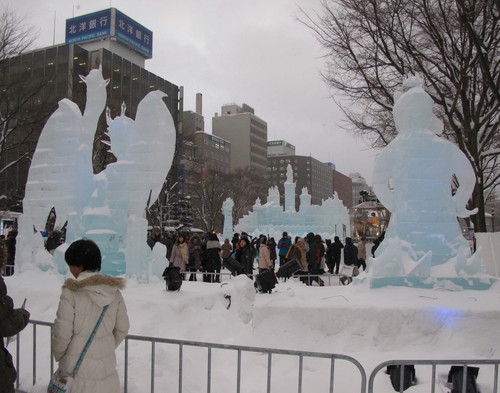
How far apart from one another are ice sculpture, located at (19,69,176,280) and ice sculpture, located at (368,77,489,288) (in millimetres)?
4698

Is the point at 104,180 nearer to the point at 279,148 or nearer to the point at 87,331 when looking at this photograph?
the point at 87,331

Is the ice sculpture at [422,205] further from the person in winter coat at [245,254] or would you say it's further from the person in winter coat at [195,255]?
the person in winter coat at [195,255]

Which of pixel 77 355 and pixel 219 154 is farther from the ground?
pixel 219 154

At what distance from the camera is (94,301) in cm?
327

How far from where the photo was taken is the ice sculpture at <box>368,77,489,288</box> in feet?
29.0

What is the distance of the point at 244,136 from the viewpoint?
9456cm

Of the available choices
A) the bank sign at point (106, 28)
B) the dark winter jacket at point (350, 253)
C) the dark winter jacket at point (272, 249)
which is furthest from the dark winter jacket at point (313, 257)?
the bank sign at point (106, 28)

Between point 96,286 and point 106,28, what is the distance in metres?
54.7

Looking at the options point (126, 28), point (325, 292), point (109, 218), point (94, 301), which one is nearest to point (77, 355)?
point (94, 301)

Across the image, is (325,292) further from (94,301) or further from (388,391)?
(94,301)

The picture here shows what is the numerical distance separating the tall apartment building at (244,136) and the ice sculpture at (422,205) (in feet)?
271

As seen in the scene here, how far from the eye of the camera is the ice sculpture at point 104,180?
10.8m

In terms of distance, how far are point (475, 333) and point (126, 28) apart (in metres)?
54.4

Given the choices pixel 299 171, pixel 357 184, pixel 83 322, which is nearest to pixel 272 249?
pixel 83 322
